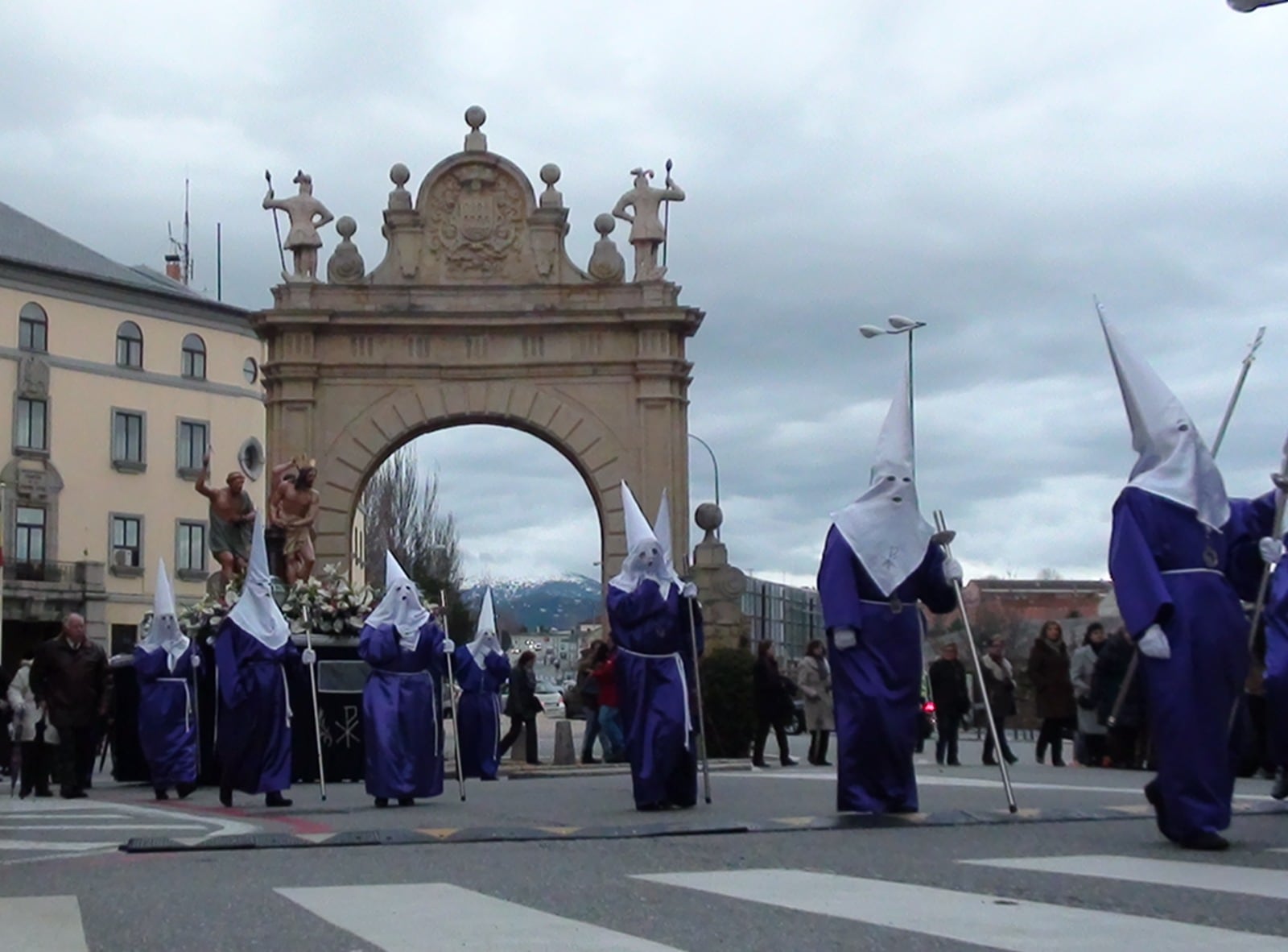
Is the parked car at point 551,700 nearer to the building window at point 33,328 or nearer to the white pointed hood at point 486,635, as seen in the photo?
the building window at point 33,328

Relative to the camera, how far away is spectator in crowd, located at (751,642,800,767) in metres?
23.0

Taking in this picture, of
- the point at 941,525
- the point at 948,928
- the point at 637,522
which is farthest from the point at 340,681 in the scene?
the point at 948,928

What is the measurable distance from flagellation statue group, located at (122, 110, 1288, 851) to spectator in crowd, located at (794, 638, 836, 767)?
20.0 feet

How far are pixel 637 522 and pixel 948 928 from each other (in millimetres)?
8922

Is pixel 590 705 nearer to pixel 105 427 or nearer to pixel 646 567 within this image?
pixel 646 567

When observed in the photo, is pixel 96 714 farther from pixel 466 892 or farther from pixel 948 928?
pixel 948 928

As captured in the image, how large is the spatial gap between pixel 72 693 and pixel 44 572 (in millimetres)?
41561

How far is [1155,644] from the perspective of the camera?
8.98 m

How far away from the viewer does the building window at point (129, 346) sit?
206 feet

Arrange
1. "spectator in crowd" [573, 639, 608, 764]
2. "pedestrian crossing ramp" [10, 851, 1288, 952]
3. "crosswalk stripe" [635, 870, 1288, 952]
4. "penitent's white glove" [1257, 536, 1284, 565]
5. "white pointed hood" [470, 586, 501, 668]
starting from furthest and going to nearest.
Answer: "spectator in crowd" [573, 639, 608, 764]
"white pointed hood" [470, 586, 501, 668]
"penitent's white glove" [1257, 536, 1284, 565]
"pedestrian crossing ramp" [10, 851, 1288, 952]
"crosswalk stripe" [635, 870, 1288, 952]

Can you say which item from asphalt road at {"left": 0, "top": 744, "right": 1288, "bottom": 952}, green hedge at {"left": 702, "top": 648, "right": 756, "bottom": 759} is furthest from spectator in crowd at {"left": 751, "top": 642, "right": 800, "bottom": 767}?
asphalt road at {"left": 0, "top": 744, "right": 1288, "bottom": 952}

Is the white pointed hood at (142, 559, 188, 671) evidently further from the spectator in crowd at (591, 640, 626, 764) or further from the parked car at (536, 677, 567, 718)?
the parked car at (536, 677, 567, 718)

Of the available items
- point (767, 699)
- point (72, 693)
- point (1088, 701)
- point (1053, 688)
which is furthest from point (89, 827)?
point (1053, 688)

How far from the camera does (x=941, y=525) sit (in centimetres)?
1280
